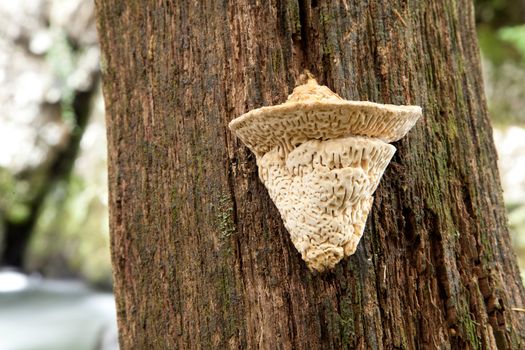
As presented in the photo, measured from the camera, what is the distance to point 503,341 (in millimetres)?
1533

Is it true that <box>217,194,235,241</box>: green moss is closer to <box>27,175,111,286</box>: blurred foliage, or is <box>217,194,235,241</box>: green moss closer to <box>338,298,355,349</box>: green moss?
<box>338,298,355,349</box>: green moss

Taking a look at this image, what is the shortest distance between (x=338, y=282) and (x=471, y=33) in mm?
1091

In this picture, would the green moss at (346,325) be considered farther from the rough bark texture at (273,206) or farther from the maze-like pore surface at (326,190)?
the maze-like pore surface at (326,190)

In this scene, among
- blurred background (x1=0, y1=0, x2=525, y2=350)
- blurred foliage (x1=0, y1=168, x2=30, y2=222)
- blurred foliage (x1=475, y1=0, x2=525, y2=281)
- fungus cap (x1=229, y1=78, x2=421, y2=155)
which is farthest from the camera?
blurred foliage (x1=0, y1=168, x2=30, y2=222)

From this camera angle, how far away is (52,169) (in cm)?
1110

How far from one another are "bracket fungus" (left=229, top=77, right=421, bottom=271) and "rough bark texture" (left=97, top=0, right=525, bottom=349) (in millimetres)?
115

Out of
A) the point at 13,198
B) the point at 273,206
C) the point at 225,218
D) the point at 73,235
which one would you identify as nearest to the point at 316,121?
the point at 273,206

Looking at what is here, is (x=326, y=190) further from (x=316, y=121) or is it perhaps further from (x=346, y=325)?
(x=346, y=325)

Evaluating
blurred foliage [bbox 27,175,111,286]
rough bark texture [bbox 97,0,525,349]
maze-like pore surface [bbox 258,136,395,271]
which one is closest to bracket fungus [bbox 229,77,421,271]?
maze-like pore surface [bbox 258,136,395,271]

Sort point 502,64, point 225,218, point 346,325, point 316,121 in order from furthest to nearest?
1. point 502,64
2. point 225,218
3. point 346,325
4. point 316,121

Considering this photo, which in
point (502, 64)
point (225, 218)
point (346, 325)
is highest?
point (502, 64)

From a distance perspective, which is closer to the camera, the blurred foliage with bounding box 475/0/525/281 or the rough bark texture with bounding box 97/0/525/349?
the rough bark texture with bounding box 97/0/525/349

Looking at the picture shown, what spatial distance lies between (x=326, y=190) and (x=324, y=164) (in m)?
0.07

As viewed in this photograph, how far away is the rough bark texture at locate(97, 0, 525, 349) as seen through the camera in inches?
55.4
